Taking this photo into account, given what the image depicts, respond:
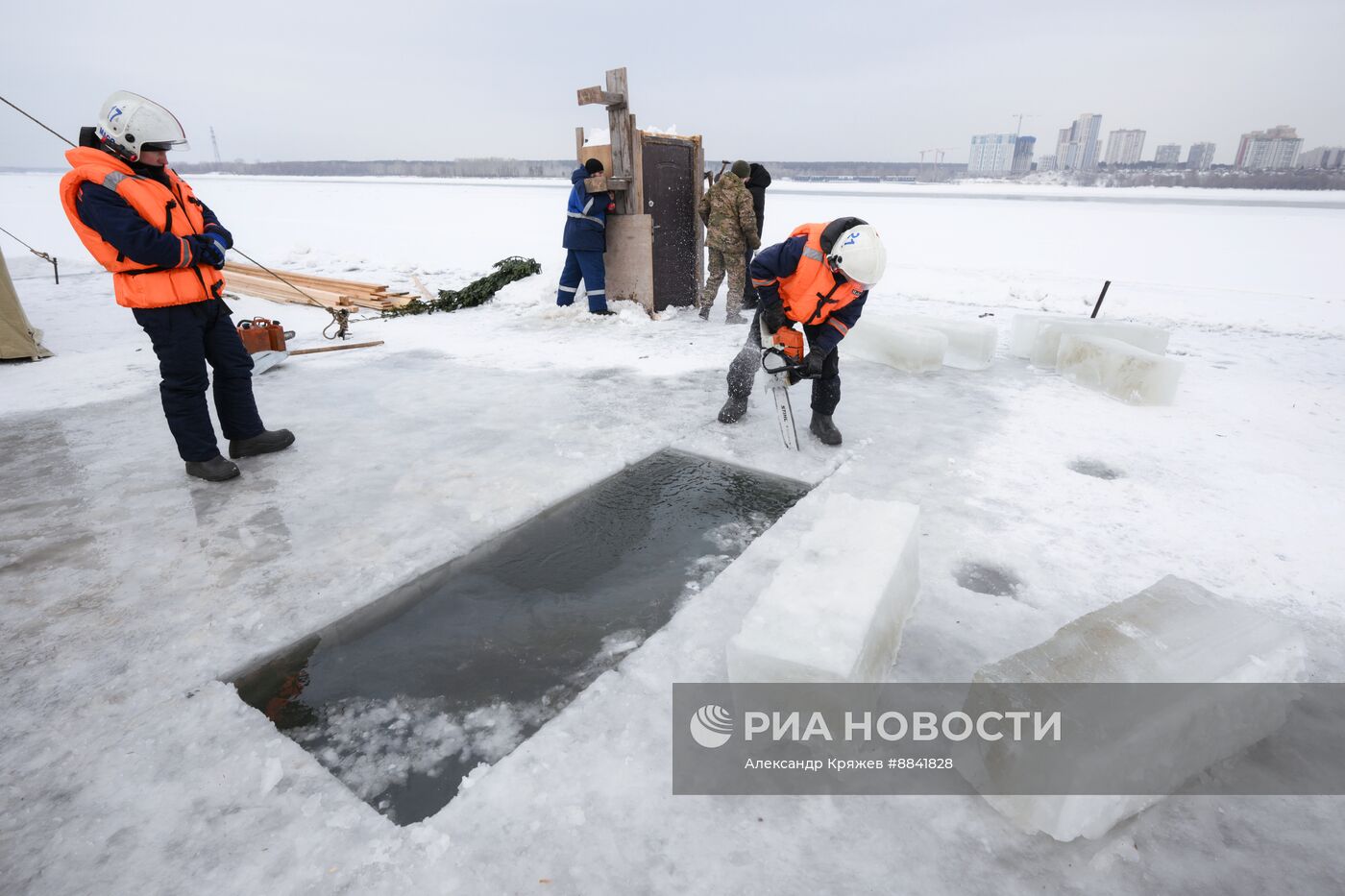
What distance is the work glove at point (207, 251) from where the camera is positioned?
316 cm

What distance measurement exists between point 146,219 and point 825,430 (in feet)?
11.8

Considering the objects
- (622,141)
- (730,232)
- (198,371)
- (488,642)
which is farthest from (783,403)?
(622,141)

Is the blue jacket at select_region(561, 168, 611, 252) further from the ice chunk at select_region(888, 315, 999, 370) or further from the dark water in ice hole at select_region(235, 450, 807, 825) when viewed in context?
the dark water in ice hole at select_region(235, 450, 807, 825)

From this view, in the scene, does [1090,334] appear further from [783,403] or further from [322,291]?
[322,291]

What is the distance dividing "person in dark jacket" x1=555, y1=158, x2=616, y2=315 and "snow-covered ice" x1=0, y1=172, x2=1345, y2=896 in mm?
559

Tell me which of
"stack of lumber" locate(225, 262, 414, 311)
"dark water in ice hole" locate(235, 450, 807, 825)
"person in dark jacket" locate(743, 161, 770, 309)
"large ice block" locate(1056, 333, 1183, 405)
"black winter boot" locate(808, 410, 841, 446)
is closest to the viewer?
"dark water in ice hole" locate(235, 450, 807, 825)

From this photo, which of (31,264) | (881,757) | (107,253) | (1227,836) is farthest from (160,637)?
(31,264)

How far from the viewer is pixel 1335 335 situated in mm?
6605

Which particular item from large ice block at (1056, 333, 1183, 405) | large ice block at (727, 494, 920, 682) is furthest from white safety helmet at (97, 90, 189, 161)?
large ice block at (1056, 333, 1183, 405)

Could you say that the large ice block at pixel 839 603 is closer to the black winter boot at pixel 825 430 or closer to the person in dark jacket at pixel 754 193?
the black winter boot at pixel 825 430

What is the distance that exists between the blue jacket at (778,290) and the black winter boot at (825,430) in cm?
41

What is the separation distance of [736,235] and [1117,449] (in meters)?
4.34

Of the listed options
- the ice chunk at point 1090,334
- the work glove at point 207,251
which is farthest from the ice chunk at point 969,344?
the work glove at point 207,251

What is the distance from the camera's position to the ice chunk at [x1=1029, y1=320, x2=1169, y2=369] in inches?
206
